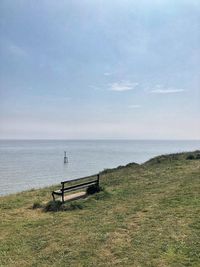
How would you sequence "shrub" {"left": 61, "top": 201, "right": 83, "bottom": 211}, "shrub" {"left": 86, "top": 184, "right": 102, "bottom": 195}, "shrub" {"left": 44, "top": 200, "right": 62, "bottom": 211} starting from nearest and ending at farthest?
"shrub" {"left": 61, "top": 201, "right": 83, "bottom": 211} → "shrub" {"left": 44, "top": 200, "right": 62, "bottom": 211} → "shrub" {"left": 86, "top": 184, "right": 102, "bottom": 195}

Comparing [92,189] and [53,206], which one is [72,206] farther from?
[92,189]

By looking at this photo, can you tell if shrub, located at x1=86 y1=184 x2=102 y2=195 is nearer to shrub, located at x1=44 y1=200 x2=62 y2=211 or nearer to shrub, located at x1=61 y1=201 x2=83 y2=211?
shrub, located at x1=61 y1=201 x2=83 y2=211

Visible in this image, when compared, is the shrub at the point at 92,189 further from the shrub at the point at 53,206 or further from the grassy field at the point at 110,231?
the shrub at the point at 53,206

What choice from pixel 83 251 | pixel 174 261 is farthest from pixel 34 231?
pixel 174 261

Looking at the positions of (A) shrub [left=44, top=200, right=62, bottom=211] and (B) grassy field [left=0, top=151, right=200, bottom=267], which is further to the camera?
(A) shrub [left=44, top=200, right=62, bottom=211]

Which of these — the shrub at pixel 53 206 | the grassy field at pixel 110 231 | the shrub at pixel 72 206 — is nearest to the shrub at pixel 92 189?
the grassy field at pixel 110 231

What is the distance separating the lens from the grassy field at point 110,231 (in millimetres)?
6742

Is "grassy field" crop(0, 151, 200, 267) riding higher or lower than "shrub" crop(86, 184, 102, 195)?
lower

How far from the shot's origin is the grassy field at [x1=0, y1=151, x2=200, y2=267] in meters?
6.74

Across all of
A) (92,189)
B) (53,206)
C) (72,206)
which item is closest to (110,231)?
(72,206)

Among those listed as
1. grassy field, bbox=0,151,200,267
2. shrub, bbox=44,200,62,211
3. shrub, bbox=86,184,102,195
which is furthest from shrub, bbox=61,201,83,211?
shrub, bbox=86,184,102,195

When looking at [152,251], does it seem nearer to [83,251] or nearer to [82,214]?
[83,251]

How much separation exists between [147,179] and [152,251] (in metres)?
10.6

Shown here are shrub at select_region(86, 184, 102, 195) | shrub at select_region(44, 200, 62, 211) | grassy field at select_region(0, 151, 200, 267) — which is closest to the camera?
grassy field at select_region(0, 151, 200, 267)
